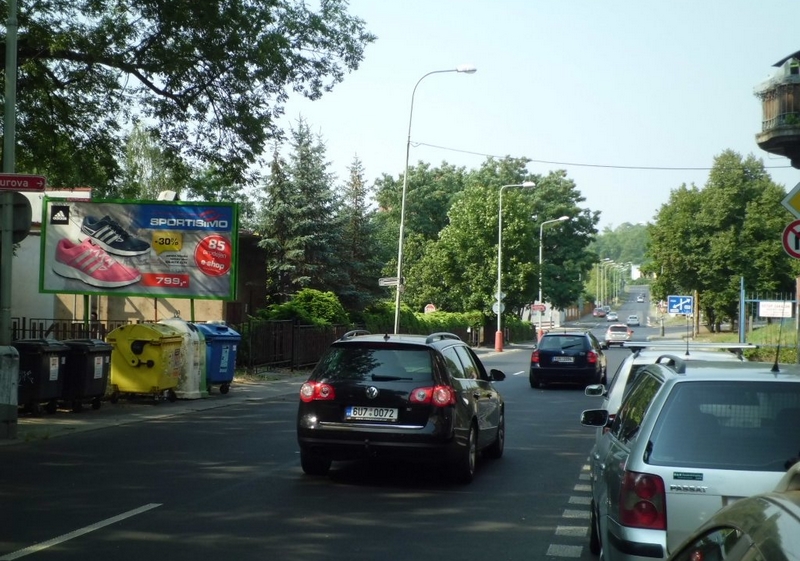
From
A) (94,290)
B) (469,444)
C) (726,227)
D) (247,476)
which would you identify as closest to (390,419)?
(469,444)

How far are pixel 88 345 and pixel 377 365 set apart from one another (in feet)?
28.4

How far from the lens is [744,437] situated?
5234mm

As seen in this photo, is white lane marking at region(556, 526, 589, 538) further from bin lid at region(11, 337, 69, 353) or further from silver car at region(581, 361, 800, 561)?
bin lid at region(11, 337, 69, 353)

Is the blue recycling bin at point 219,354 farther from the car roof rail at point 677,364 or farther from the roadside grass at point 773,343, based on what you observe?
the car roof rail at point 677,364

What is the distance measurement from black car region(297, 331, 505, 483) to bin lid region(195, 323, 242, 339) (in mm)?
11754

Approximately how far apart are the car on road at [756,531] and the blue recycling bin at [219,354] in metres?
20.1

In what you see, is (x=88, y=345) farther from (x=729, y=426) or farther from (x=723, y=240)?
(x=723, y=240)

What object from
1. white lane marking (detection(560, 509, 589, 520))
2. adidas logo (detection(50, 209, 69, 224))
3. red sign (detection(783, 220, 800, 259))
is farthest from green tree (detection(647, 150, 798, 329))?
white lane marking (detection(560, 509, 589, 520))

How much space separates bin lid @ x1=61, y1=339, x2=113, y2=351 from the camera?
1774cm

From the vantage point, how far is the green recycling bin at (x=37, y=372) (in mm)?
16703

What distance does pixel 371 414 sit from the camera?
10602 mm

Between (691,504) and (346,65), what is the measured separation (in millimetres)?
18114

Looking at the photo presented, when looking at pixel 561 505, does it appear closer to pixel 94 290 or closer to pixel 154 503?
pixel 154 503

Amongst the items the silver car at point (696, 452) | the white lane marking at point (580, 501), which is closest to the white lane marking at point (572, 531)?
the white lane marking at point (580, 501)
